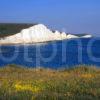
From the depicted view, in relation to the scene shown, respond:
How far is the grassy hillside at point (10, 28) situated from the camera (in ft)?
398

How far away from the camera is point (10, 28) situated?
5221 inches

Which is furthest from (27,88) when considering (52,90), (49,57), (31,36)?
(31,36)

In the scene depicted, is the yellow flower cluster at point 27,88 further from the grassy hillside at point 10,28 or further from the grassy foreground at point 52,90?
the grassy hillside at point 10,28

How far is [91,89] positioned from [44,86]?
1.61 metres

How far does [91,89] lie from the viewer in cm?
1217

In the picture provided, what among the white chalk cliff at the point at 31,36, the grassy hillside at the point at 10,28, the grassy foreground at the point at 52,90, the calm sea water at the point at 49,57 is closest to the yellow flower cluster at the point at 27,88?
the grassy foreground at the point at 52,90

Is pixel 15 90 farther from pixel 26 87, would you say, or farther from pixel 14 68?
pixel 14 68

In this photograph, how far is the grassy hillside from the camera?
12125 cm

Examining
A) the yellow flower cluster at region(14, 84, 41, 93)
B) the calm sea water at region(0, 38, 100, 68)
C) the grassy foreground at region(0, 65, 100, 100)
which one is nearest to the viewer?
the grassy foreground at region(0, 65, 100, 100)

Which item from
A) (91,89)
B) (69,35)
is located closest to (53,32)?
(69,35)

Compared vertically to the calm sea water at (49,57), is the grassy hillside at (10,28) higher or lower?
higher

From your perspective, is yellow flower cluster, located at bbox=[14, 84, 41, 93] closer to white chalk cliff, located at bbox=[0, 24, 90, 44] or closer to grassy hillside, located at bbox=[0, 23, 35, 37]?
white chalk cliff, located at bbox=[0, 24, 90, 44]

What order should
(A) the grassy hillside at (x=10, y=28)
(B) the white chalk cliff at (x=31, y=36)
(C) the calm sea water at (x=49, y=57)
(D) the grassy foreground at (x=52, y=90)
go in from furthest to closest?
(A) the grassy hillside at (x=10, y=28) → (B) the white chalk cliff at (x=31, y=36) → (C) the calm sea water at (x=49, y=57) → (D) the grassy foreground at (x=52, y=90)

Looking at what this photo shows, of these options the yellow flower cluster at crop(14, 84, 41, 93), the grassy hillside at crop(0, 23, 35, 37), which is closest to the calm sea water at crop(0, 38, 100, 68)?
the yellow flower cluster at crop(14, 84, 41, 93)
